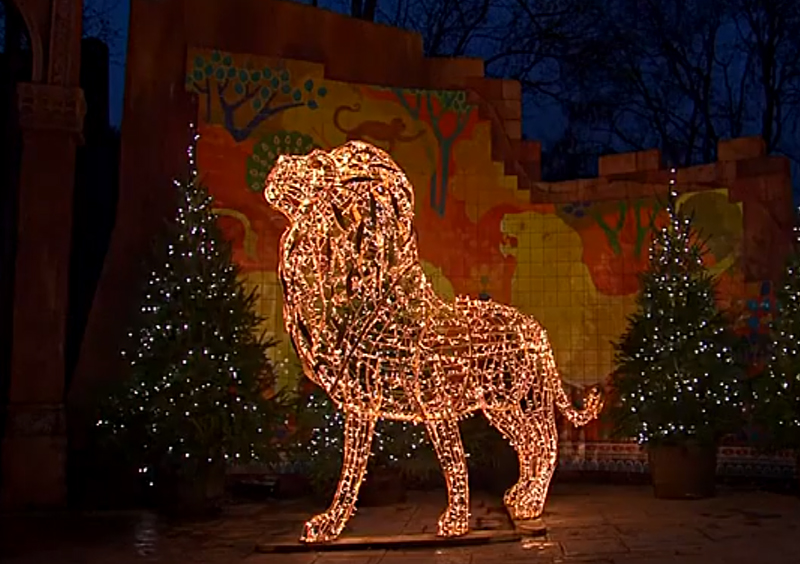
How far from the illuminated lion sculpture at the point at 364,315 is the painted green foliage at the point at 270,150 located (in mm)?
4237

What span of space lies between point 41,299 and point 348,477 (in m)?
4.75

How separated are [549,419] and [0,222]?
8.12 metres

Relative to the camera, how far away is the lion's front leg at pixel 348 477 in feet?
22.8

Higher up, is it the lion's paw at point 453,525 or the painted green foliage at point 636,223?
the painted green foliage at point 636,223

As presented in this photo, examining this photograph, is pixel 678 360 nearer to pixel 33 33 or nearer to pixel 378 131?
pixel 378 131

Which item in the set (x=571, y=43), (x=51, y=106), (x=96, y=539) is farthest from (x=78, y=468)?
(x=571, y=43)

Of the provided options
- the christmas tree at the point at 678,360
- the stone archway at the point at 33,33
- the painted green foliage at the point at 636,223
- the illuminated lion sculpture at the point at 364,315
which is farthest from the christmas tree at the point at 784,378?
the stone archway at the point at 33,33

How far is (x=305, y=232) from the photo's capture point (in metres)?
6.90

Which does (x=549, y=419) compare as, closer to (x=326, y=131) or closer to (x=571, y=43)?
(x=326, y=131)

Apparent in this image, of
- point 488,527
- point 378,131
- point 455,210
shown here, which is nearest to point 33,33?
point 378,131

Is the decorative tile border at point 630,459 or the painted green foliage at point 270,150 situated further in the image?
the painted green foliage at point 270,150

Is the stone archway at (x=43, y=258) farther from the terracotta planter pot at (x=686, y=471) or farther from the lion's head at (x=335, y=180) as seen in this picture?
the terracotta planter pot at (x=686, y=471)

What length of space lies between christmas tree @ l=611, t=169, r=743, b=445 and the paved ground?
749 millimetres

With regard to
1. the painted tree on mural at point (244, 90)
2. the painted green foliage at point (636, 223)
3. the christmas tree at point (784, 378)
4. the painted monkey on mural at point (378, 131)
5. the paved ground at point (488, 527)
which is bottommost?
the paved ground at point (488, 527)
